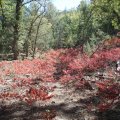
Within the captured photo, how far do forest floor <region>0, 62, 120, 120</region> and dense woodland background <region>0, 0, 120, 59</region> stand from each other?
689cm

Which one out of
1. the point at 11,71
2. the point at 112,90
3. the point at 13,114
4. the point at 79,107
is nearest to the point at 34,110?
the point at 13,114

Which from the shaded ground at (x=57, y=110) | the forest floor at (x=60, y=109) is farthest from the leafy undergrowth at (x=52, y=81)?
the shaded ground at (x=57, y=110)

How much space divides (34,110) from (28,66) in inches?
510

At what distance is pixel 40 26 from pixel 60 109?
51.1 meters

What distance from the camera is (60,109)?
39.1ft

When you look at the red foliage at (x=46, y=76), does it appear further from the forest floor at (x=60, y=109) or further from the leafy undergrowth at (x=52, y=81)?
the forest floor at (x=60, y=109)

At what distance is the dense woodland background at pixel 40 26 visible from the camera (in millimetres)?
32250

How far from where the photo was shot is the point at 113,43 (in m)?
35.8

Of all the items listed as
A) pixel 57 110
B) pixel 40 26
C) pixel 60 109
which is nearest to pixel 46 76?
pixel 60 109

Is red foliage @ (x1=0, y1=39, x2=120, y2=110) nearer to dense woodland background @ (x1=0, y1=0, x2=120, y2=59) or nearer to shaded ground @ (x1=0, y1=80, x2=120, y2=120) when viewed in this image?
shaded ground @ (x1=0, y1=80, x2=120, y2=120)

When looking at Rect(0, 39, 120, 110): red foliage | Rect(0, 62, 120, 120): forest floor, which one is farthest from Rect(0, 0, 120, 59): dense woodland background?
Rect(0, 62, 120, 120): forest floor

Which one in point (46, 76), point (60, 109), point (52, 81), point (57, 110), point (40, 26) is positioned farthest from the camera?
point (40, 26)

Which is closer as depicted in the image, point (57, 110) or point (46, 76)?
point (57, 110)

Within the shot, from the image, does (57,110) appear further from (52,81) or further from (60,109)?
(52,81)
